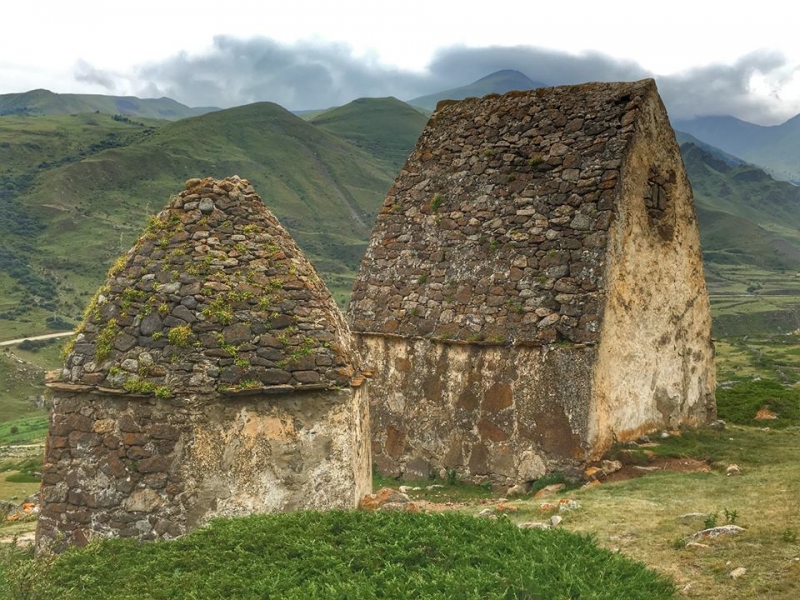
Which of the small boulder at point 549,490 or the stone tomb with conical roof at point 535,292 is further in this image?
the stone tomb with conical roof at point 535,292

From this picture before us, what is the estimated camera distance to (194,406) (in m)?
8.66

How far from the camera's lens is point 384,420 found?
15.4 metres

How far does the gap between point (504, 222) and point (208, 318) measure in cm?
736

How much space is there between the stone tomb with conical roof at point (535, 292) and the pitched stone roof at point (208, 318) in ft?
15.9

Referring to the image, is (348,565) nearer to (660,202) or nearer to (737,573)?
(737,573)

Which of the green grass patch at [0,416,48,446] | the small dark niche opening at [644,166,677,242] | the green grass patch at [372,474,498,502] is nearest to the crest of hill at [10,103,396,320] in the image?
the green grass patch at [0,416,48,446]

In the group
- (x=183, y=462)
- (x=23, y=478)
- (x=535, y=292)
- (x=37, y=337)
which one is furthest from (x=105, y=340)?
(x=37, y=337)

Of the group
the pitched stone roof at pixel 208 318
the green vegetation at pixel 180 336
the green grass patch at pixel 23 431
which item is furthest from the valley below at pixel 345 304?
the green vegetation at pixel 180 336

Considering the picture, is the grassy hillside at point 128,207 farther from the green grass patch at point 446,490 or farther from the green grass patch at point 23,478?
the green grass patch at point 446,490

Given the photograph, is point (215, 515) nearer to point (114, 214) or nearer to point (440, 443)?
point (440, 443)

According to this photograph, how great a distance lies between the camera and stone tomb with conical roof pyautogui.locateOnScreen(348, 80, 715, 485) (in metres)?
13.2

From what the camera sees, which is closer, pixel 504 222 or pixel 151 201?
pixel 504 222

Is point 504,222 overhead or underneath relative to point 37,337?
overhead

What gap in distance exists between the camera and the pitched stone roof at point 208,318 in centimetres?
880
